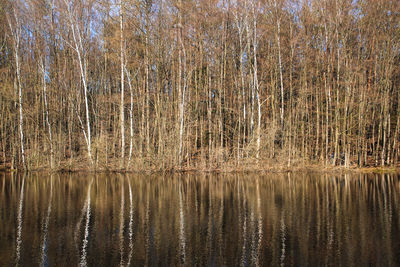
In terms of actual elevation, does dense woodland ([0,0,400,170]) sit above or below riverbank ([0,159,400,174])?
above

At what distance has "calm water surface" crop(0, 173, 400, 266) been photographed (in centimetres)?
661

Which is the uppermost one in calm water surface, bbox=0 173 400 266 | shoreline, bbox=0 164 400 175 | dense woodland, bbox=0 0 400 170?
dense woodland, bbox=0 0 400 170

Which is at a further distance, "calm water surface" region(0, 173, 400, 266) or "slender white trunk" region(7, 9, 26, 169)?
"slender white trunk" region(7, 9, 26, 169)

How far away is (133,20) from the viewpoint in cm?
2600

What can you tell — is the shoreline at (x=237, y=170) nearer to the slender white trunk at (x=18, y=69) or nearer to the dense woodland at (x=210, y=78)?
the dense woodland at (x=210, y=78)

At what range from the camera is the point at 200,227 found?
353 inches

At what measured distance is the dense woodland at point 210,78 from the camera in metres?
25.0

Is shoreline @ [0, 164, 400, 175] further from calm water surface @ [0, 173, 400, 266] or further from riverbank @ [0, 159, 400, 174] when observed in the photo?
calm water surface @ [0, 173, 400, 266]

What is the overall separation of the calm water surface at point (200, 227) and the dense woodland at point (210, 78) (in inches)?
379

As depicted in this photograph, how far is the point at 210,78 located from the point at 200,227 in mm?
20349

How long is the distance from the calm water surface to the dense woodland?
9.64 metres

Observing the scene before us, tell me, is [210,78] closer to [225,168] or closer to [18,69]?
[225,168]

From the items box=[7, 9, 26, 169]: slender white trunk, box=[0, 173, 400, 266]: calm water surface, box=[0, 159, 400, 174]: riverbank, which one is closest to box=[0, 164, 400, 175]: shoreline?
box=[0, 159, 400, 174]: riverbank

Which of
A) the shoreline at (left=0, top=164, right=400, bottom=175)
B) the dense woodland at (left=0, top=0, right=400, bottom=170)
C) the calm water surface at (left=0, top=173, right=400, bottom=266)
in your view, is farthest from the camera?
the dense woodland at (left=0, top=0, right=400, bottom=170)
